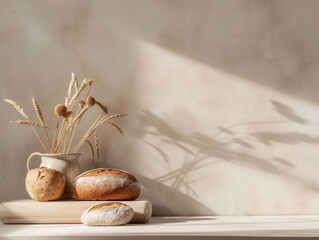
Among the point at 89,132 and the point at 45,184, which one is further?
the point at 89,132

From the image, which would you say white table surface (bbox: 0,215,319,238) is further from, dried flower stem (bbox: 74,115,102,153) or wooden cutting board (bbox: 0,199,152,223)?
dried flower stem (bbox: 74,115,102,153)

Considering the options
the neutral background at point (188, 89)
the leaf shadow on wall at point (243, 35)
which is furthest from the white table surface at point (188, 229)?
the leaf shadow on wall at point (243, 35)

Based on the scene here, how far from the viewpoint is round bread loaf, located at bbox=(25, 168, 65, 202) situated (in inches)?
76.0

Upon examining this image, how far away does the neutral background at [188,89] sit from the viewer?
7.18 feet

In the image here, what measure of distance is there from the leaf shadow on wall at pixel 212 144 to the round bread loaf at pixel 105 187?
26cm

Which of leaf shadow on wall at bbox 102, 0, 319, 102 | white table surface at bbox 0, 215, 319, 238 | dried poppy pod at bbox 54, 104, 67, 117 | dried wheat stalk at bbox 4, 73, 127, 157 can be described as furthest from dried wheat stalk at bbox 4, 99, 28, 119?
leaf shadow on wall at bbox 102, 0, 319, 102

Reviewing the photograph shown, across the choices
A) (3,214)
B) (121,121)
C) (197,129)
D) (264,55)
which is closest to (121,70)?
(121,121)

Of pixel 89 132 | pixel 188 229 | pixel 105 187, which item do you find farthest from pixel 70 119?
pixel 188 229

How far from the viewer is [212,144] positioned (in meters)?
2.20

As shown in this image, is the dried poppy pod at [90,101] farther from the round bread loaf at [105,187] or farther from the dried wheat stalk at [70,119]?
the round bread loaf at [105,187]

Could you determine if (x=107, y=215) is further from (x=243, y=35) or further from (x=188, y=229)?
(x=243, y=35)

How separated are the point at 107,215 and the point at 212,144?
59 cm

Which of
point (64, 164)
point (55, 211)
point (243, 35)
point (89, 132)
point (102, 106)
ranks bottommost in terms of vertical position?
point (55, 211)

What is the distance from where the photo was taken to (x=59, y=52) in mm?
2227
